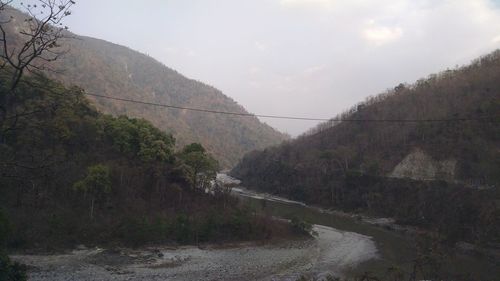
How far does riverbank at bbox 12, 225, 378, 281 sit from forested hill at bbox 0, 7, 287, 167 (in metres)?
55.1

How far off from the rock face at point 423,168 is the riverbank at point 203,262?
18.3 m

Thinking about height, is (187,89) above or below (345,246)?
above

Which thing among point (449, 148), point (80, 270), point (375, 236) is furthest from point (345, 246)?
point (449, 148)

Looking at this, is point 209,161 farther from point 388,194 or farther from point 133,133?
point 388,194

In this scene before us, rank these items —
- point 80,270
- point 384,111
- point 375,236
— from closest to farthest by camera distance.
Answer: point 80,270 → point 375,236 → point 384,111

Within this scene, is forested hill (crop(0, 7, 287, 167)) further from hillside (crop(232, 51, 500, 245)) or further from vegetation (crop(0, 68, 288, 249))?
vegetation (crop(0, 68, 288, 249))

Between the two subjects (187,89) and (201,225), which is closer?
(201,225)

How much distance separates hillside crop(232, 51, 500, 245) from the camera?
1439 inches

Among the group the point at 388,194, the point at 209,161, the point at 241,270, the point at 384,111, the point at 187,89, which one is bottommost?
the point at 241,270

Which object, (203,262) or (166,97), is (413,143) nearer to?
(203,262)

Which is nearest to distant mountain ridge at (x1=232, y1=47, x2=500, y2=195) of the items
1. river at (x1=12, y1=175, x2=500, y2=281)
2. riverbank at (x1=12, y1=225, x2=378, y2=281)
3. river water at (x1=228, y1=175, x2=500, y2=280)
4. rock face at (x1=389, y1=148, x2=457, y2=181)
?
rock face at (x1=389, y1=148, x2=457, y2=181)

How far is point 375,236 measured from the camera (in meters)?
34.2

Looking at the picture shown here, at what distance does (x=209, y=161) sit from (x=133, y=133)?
22.6 ft

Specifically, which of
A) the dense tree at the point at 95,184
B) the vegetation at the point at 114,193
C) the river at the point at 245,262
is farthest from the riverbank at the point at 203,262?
the dense tree at the point at 95,184
